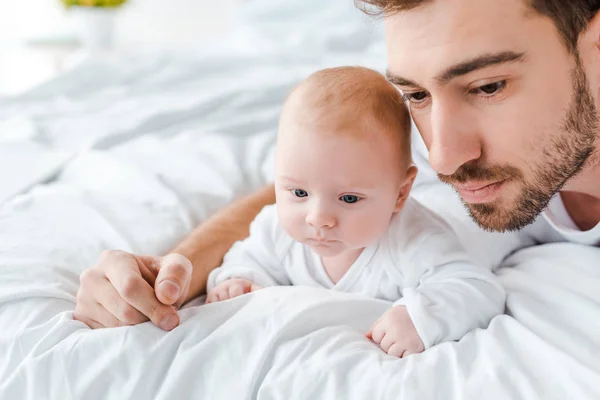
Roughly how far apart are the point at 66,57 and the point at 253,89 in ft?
7.06

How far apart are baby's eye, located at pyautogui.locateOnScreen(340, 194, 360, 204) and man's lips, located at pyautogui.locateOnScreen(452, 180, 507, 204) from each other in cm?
18

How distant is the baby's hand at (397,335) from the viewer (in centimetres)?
99

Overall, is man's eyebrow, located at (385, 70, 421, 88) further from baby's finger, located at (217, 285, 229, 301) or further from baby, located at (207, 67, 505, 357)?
baby's finger, located at (217, 285, 229, 301)

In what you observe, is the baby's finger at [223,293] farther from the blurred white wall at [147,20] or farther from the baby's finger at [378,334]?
the blurred white wall at [147,20]

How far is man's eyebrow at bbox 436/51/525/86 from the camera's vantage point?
1046mm

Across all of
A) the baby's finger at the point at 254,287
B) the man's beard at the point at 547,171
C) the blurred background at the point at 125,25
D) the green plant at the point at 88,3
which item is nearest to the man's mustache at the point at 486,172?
the man's beard at the point at 547,171

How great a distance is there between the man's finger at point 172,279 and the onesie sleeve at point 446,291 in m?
0.31

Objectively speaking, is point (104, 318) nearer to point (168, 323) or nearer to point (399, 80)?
point (168, 323)

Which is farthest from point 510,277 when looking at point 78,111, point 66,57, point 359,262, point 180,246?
point 66,57

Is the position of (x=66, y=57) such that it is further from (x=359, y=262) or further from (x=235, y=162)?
(x=359, y=262)

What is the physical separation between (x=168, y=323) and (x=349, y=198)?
316mm

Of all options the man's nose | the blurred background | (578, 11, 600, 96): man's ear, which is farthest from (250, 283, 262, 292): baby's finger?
the blurred background

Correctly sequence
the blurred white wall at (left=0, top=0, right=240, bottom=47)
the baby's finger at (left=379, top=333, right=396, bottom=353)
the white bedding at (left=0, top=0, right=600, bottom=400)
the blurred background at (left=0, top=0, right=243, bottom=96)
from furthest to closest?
the blurred white wall at (left=0, top=0, right=240, bottom=47)
the blurred background at (left=0, top=0, right=243, bottom=96)
the baby's finger at (left=379, top=333, right=396, bottom=353)
the white bedding at (left=0, top=0, right=600, bottom=400)

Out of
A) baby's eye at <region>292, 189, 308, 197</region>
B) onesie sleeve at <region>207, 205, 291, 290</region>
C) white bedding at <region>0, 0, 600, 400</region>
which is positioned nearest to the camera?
white bedding at <region>0, 0, 600, 400</region>
